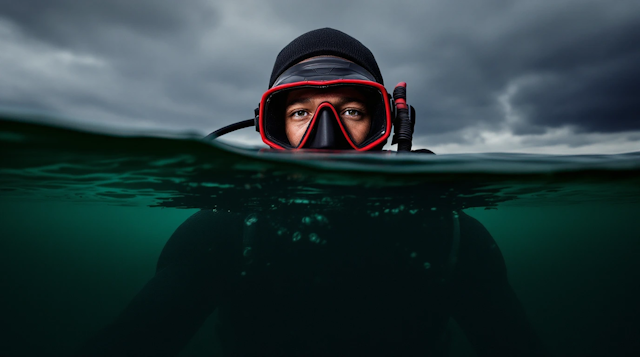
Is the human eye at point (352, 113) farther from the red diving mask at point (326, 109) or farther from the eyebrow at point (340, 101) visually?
the eyebrow at point (340, 101)

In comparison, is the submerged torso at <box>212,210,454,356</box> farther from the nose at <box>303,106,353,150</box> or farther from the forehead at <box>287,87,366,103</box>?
the forehead at <box>287,87,366,103</box>

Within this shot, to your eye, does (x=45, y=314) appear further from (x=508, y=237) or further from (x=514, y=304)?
(x=508, y=237)

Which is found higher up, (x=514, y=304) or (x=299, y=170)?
(x=299, y=170)

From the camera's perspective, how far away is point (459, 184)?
432 centimetres

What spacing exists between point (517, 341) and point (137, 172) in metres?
6.11

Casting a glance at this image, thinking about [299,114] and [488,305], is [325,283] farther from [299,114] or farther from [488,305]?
[299,114]

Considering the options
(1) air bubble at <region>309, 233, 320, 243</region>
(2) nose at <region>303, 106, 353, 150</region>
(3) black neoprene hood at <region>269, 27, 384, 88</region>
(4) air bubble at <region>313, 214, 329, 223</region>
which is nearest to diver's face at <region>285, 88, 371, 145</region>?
(2) nose at <region>303, 106, 353, 150</region>

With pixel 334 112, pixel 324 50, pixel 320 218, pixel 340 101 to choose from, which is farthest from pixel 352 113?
pixel 320 218

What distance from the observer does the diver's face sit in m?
4.14

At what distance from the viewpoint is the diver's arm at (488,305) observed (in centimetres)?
403

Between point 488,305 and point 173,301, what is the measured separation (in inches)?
183

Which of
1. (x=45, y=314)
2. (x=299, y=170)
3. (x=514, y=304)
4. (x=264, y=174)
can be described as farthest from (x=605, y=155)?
(x=45, y=314)

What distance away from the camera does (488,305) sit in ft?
13.8

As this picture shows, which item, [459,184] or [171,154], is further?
[459,184]
